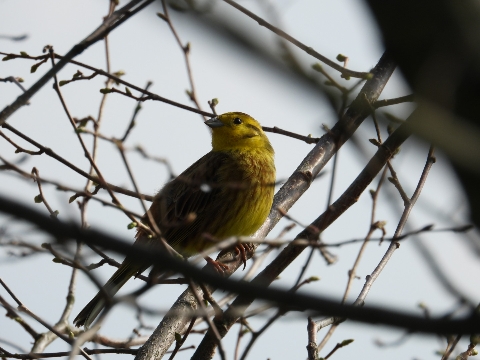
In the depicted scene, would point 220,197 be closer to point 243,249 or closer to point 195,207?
point 195,207

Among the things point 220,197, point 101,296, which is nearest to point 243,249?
point 220,197

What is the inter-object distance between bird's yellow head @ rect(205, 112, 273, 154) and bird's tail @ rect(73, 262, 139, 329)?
6.38 feet

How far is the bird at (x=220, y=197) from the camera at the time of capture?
6.09 metres

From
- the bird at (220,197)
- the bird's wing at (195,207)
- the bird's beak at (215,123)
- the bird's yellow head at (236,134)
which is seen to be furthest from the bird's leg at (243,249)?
the bird's beak at (215,123)

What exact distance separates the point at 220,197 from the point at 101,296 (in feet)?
5.46

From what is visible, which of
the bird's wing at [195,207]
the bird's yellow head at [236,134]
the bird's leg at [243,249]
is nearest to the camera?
the bird's leg at [243,249]

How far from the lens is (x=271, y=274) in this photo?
3.31 meters

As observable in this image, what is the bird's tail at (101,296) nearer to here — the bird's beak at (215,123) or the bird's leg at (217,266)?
the bird's leg at (217,266)

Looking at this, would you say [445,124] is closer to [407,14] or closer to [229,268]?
[407,14]

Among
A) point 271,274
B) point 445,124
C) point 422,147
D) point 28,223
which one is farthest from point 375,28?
point 271,274

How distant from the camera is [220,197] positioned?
6.69m

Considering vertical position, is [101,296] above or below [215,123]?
below

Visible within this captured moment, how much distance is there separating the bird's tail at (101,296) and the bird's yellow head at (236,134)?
1.95 m

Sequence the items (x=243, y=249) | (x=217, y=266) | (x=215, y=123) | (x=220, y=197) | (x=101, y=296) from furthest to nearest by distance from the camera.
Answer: (x=215, y=123) < (x=220, y=197) < (x=243, y=249) < (x=217, y=266) < (x=101, y=296)
